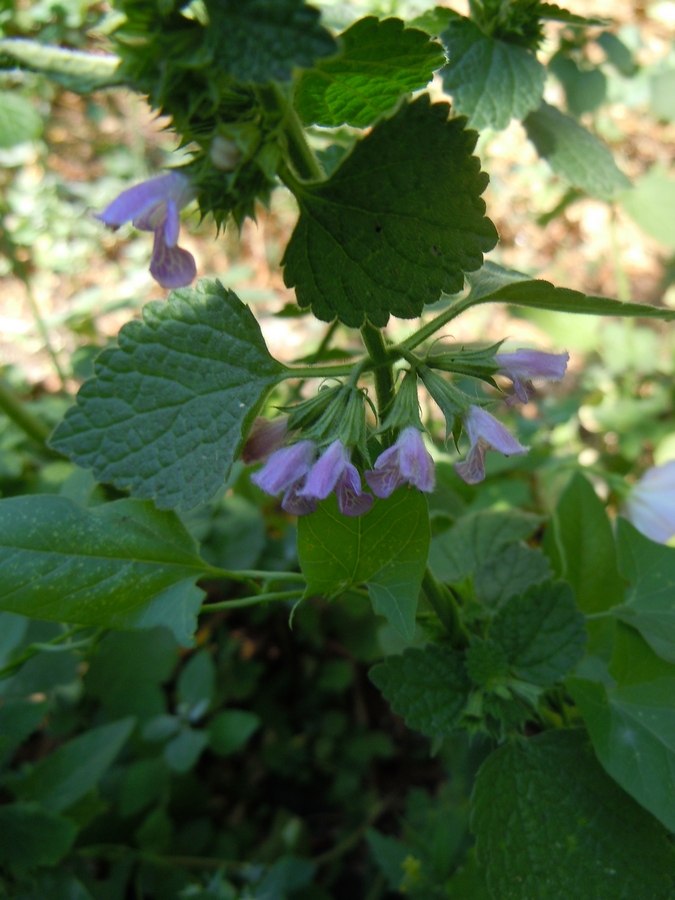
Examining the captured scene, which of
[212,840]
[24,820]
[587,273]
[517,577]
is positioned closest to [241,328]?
[517,577]

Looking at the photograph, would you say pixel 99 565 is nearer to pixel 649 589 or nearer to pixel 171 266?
pixel 171 266

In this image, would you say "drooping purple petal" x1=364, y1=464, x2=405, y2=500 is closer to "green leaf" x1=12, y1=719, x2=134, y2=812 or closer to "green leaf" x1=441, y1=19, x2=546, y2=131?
"green leaf" x1=441, y1=19, x2=546, y2=131

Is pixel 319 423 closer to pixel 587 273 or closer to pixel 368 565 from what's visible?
pixel 368 565

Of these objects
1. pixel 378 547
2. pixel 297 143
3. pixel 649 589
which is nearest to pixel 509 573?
pixel 649 589

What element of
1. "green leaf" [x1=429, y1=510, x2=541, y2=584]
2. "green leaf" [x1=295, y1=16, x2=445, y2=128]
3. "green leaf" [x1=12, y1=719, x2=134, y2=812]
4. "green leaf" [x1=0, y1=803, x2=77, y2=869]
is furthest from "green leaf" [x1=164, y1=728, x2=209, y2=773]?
"green leaf" [x1=295, y1=16, x2=445, y2=128]

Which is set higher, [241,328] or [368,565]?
[241,328]

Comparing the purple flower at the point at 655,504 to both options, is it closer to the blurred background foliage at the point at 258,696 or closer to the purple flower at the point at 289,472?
the blurred background foliage at the point at 258,696
